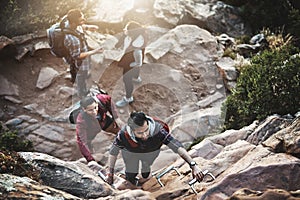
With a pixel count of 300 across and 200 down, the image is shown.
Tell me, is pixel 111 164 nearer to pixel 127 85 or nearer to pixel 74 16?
pixel 74 16

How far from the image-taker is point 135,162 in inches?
273


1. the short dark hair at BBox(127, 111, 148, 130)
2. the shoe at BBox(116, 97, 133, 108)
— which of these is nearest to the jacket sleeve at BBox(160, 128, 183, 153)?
the short dark hair at BBox(127, 111, 148, 130)

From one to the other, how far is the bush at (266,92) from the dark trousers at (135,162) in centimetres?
246

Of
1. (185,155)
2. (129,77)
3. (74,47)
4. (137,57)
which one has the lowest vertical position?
(129,77)

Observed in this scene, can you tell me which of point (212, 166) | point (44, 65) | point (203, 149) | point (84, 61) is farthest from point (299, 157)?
point (44, 65)

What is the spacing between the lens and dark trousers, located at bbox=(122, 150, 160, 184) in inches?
266

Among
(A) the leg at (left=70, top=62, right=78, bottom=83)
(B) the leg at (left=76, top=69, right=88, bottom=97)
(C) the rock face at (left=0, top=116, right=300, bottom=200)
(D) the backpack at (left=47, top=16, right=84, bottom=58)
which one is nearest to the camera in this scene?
(C) the rock face at (left=0, top=116, right=300, bottom=200)

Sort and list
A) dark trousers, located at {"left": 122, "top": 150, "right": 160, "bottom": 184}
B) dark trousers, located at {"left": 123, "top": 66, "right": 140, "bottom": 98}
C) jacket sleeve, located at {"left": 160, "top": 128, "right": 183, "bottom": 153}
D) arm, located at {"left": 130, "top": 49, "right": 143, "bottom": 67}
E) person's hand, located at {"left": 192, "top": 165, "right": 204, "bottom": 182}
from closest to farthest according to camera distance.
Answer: person's hand, located at {"left": 192, "top": 165, "right": 204, "bottom": 182}
jacket sleeve, located at {"left": 160, "top": 128, "right": 183, "bottom": 153}
dark trousers, located at {"left": 122, "top": 150, "right": 160, "bottom": 184}
arm, located at {"left": 130, "top": 49, "right": 143, "bottom": 67}
dark trousers, located at {"left": 123, "top": 66, "right": 140, "bottom": 98}

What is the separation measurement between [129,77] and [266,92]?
4.09 meters

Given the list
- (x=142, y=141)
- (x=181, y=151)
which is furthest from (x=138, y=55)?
(x=181, y=151)

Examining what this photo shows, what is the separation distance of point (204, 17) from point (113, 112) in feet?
25.0

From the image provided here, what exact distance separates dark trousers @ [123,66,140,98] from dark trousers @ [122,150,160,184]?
14.4ft

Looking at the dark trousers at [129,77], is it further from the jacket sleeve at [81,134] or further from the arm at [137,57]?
the jacket sleeve at [81,134]

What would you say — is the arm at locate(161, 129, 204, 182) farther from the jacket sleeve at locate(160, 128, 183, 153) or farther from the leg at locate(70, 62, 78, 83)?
the leg at locate(70, 62, 78, 83)
